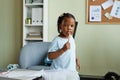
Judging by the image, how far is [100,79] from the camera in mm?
3186

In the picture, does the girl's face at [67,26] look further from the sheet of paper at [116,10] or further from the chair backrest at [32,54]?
the sheet of paper at [116,10]

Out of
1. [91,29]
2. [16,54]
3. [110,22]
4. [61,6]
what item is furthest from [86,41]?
[16,54]

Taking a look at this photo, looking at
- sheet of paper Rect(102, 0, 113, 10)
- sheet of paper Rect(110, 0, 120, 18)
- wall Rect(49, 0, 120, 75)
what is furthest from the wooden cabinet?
sheet of paper Rect(110, 0, 120, 18)

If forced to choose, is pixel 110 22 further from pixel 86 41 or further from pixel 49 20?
pixel 49 20

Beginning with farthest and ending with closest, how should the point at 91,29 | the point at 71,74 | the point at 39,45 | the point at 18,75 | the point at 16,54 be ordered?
1. the point at 16,54
2. the point at 91,29
3. the point at 39,45
4. the point at 71,74
5. the point at 18,75

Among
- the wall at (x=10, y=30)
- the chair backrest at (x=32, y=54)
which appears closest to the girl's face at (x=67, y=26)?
the chair backrest at (x=32, y=54)

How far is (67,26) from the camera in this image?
1614 mm

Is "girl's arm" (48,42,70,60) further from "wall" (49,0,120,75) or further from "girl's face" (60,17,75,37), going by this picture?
"wall" (49,0,120,75)

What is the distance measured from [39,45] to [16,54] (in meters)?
1.31

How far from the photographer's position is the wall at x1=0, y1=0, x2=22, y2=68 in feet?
12.4

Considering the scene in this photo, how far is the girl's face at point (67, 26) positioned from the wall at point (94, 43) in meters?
1.81

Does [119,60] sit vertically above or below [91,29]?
below

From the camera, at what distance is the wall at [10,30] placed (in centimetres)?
378

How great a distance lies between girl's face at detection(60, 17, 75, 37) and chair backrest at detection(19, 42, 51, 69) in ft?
2.92
